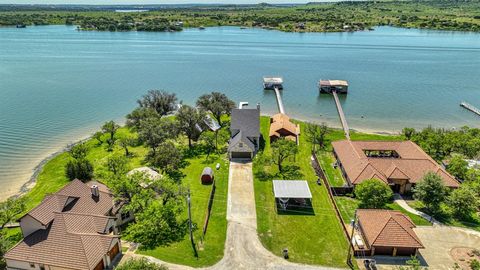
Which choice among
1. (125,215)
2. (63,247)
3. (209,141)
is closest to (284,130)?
(209,141)

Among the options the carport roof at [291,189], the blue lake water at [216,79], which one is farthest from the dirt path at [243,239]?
the blue lake water at [216,79]

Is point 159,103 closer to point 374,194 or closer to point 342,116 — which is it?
point 342,116

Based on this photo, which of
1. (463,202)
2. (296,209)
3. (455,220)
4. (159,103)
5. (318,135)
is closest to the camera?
(463,202)

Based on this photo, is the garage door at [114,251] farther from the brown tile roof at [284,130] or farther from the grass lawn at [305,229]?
the brown tile roof at [284,130]

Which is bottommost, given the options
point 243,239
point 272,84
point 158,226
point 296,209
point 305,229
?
point 243,239

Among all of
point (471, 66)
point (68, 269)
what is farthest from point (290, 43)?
point (68, 269)

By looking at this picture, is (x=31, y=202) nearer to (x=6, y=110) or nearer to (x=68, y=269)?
(x=68, y=269)

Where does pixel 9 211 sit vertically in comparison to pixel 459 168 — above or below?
below
